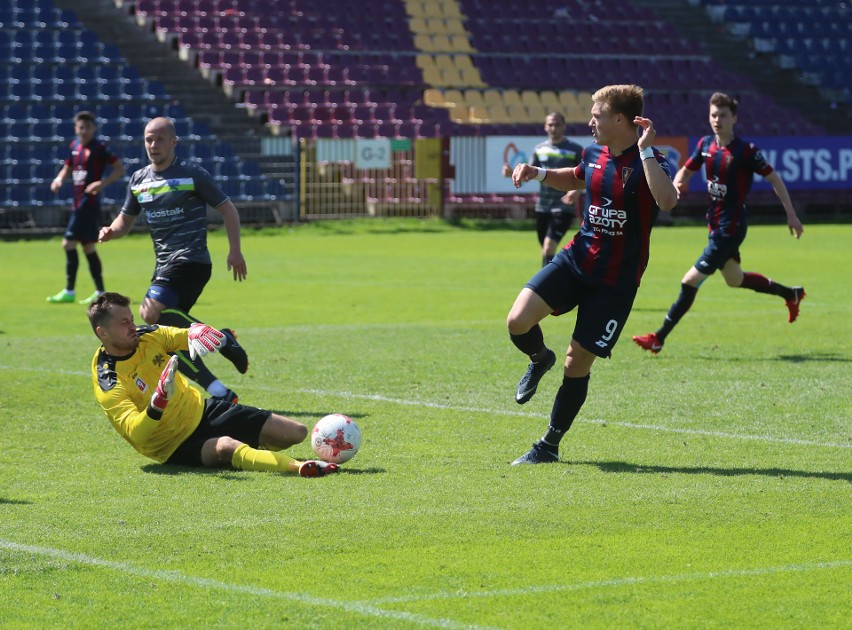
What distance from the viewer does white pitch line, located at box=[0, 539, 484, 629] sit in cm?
543

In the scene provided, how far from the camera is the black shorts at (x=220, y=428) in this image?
849 cm

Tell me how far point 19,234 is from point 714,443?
23797mm

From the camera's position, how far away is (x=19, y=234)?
30.8 metres

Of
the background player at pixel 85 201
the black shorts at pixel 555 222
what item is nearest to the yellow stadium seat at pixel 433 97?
the background player at pixel 85 201

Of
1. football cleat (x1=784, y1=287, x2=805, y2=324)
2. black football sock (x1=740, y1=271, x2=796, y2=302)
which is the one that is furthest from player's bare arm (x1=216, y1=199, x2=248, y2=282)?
football cleat (x1=784, y1=287, x2=805, y2=324)

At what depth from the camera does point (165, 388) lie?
7.92 m

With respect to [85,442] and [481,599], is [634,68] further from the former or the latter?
[481,599]

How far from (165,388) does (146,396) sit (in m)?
0.57

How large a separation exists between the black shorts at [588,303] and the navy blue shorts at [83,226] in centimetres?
1177

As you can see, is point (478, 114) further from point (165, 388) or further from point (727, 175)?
point (165, 388)

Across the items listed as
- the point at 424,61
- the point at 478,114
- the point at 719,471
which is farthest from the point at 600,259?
the point at 424,61

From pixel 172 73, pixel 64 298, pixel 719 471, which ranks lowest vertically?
pixel 64 298

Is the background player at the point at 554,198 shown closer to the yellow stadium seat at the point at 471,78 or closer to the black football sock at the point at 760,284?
the black football sock at the point at 760,284

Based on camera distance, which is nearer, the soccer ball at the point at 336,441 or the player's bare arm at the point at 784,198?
the soccer ball at the point at 336,441
